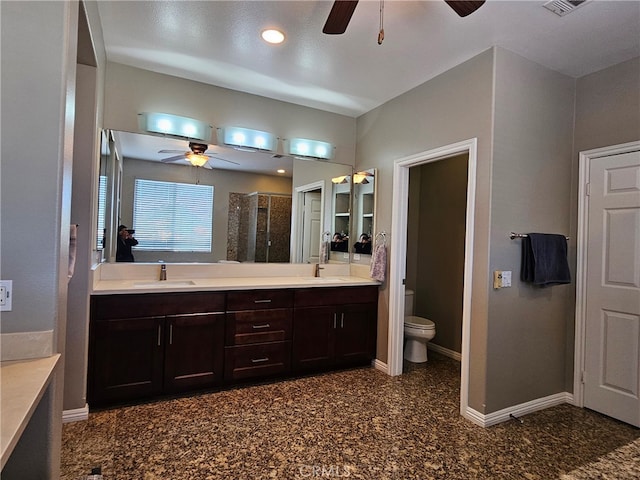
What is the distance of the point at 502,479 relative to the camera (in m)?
1.94

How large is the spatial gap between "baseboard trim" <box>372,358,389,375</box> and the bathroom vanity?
0.23ft

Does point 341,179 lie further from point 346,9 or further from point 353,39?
point 346,9

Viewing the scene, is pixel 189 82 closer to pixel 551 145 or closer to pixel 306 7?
pixel 306 7

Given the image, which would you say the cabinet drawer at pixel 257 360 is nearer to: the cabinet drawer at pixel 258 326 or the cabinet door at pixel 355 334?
the cabinet drawer at pixel 258 326

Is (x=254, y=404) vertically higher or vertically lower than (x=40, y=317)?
lower

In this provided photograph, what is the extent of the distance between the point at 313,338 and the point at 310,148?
1939 mm

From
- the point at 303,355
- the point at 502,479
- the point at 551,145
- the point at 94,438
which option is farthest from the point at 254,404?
the point at 551,145

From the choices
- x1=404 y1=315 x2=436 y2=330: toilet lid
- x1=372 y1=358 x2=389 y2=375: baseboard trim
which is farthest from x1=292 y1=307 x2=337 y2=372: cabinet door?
x1=404 y1=315 x2=436 y2=330: toilet lid

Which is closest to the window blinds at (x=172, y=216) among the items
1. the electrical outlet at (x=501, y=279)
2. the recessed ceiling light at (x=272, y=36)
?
the recessed ceiling light at (x=272, y=36)

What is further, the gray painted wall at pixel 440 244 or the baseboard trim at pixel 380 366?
the gray painted wall at pixel 440 244

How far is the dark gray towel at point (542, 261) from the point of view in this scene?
2.62m

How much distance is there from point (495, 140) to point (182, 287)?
2.52m

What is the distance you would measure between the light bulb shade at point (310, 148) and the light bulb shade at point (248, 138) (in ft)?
0.70

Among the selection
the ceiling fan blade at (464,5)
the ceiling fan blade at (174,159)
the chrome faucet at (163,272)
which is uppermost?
the ceiling fan blade at (464,5)
